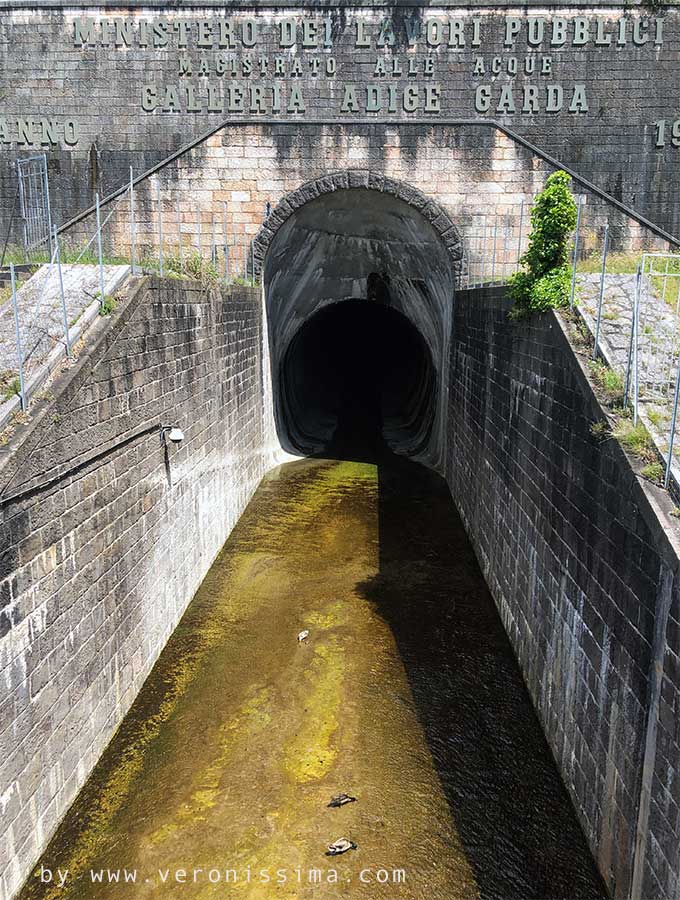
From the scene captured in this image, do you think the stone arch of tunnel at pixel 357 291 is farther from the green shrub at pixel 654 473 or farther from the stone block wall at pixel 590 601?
the green shrub at pixel 654 473

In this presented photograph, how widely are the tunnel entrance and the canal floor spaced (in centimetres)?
977

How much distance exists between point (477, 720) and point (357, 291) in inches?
566

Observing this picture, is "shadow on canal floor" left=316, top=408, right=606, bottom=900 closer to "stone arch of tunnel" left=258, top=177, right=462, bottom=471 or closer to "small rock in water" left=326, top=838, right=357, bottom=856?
"small rock in water" left=326, top=838, right=357, bottom=856

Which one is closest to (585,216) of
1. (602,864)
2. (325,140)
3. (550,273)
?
(325,140)

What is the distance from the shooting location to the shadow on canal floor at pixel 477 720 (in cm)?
568

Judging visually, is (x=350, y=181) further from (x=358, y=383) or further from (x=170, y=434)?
(x=358, y=383)

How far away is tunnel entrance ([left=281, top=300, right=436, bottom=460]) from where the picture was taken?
21.0 metres

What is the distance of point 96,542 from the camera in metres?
6.70

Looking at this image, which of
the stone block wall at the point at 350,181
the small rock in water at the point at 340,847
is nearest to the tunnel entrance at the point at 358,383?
the stone block wall at the point at 350,181

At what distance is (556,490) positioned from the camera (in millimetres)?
7070

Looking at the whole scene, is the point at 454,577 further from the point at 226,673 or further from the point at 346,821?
the point at 346,821

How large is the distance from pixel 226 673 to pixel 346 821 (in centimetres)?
275

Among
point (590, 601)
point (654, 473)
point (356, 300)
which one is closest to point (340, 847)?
point (590, 601)

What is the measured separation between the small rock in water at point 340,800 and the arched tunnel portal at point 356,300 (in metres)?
11.5
